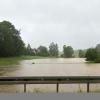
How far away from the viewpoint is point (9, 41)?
11462cm

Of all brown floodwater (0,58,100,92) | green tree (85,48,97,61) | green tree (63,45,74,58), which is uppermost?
green tree (63,45,74,58)

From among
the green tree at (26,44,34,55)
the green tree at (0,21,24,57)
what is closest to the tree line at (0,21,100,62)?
the green tree at (0,21,24,57)

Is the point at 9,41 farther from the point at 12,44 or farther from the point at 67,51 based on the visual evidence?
the point at 67,51

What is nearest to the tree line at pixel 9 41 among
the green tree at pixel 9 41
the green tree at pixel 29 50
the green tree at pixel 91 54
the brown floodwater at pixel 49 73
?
the green tree at pixel 9 41

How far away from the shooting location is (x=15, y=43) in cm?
12156

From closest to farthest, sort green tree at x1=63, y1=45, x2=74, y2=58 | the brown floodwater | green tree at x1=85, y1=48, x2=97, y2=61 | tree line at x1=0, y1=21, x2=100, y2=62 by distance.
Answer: the brown floodwater → green tree at x1=85, y1=48, x2=97, y2=61 → tree line at x1=0, y1=21, x2=100, y2=62 → green tree at x1=63, y1=45, x2=74, y2=58

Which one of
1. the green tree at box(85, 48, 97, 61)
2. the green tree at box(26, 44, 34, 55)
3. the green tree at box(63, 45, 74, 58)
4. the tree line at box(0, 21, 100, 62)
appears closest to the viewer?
the green tree at box(85, 48, 97, 61)

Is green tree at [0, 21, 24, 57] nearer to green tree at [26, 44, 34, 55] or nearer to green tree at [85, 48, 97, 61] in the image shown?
green tree at [85, 48, 97, 61]

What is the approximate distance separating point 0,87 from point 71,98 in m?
8.22

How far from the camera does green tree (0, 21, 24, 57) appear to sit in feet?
370

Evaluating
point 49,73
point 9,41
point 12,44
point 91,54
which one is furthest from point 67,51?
point 49,73

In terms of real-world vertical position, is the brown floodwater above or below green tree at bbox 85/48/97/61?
below

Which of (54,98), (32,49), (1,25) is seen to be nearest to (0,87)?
(54,98)

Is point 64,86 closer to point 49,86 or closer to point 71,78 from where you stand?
point 49,86
